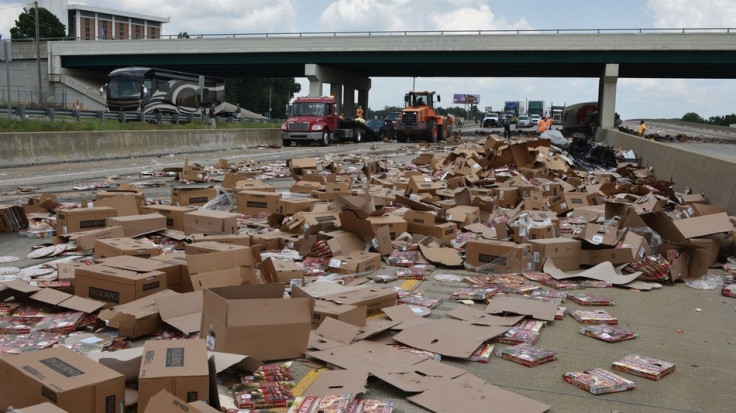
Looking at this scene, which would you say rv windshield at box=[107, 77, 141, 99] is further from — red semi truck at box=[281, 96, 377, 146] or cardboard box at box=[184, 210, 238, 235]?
cardboard box at box=[184, 210, 238, 235]

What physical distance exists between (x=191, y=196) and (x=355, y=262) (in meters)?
4.25

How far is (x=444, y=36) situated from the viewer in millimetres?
52344

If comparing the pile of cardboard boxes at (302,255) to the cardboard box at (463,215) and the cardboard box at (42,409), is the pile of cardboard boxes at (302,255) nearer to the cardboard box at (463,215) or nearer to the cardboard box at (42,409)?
the cardboard box at (463,215)

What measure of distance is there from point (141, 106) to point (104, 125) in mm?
15483

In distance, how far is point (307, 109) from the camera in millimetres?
34500

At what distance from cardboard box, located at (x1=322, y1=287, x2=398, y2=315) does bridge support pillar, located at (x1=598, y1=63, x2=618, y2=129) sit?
49561 mm

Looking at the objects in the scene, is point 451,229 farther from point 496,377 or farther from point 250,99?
point 250,99

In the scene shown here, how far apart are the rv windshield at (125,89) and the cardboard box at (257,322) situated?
38707mm

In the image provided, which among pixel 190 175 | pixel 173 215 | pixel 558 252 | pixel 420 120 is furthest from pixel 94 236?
pixel 420 120

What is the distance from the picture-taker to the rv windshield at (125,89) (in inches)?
1588

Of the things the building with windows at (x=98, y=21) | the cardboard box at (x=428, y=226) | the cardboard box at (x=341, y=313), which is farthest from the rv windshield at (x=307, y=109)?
the building with windows at (x=98, y=21)

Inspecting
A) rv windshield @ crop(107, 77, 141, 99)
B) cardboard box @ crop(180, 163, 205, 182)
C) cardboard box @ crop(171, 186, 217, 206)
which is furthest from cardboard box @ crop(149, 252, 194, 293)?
rv windshield @ crop(107, 77, 141, 99)

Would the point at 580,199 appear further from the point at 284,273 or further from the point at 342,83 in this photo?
the point at 342,83

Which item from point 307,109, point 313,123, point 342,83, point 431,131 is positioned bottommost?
point 431,131
